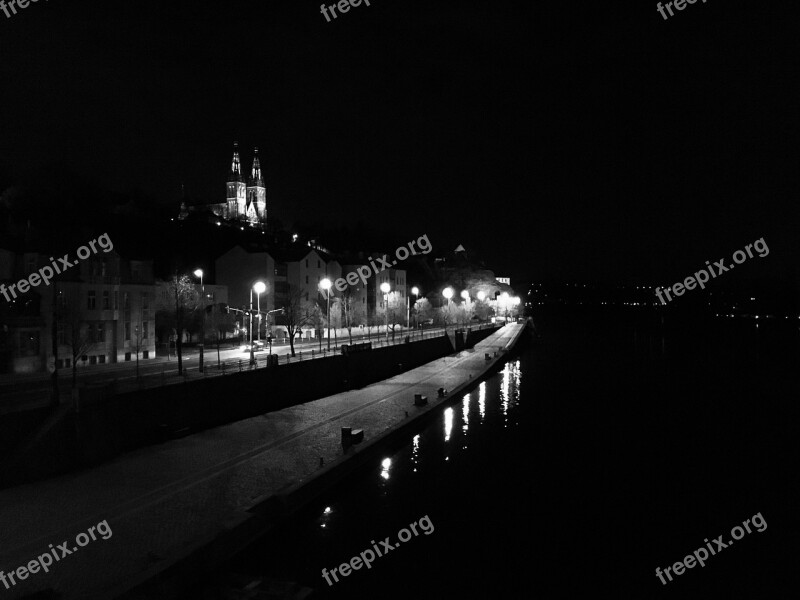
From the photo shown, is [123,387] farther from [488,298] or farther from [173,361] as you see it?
[488,298]

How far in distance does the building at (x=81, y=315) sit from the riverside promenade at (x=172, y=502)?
28.4 feet

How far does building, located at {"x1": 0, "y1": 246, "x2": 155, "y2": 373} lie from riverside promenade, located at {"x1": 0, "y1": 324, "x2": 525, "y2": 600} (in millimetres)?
8655

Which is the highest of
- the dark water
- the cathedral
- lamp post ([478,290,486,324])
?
the cathedral

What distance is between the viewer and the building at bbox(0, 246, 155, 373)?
28906 millimetres

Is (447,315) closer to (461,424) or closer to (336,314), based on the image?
(336,314)

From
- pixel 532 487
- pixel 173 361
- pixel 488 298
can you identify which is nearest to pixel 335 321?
pixel 173 361

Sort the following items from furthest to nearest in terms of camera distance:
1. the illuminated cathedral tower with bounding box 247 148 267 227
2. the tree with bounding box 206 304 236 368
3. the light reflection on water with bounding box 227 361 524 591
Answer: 1. the illuminated cathedral tower with bounding box 247 148 267 227
2. the tree with bounding box 206 304 236 368
3. the light reflection on water with bounding box 227 361 524 591

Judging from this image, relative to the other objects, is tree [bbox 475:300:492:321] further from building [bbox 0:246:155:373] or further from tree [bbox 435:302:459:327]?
building [bbox 0:246:155:373]

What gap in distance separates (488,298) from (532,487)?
9653 cm

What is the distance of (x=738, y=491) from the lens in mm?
21922

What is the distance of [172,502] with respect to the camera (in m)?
15.3

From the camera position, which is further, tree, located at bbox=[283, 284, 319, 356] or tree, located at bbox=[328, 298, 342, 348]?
tree, located at bbox=[328, 298, 342, 348]

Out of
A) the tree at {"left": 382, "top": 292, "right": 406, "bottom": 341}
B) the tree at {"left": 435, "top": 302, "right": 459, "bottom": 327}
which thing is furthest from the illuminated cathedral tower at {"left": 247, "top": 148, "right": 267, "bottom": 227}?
the tree at {"left": 382, "top": 292, "right": 406, "bottom": 341}

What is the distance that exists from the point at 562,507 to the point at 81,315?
980 inches
